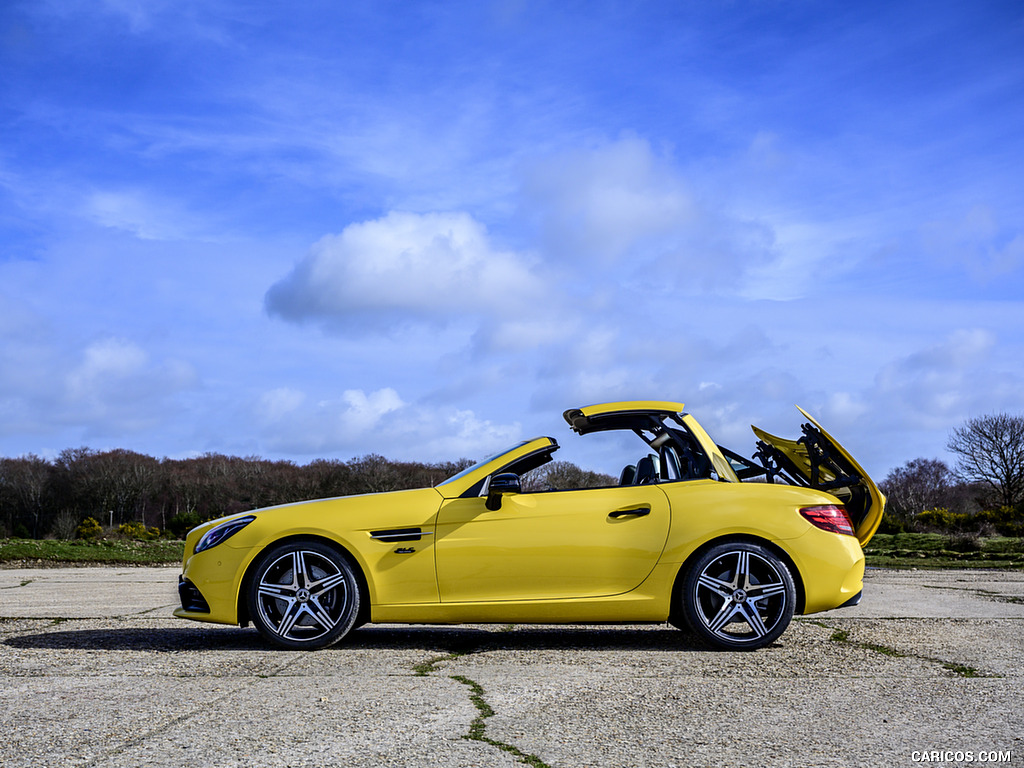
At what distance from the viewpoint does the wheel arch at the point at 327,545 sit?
607cm

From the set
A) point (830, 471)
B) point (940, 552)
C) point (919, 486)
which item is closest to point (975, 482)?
point (919, 486)

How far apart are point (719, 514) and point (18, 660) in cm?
457

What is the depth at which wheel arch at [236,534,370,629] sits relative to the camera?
607cm

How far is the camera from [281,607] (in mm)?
6020

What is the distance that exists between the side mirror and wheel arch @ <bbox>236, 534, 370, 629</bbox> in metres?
0.97

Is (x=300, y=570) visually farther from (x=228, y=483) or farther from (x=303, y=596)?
(x=228, y=483)

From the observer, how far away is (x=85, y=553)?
64.6 feet

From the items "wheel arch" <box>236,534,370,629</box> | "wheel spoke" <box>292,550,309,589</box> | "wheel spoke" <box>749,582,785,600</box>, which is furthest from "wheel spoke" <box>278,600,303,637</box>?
"wheel spoke" <box>749,582,785,600</box>

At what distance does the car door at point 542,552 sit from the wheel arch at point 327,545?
1.75ft

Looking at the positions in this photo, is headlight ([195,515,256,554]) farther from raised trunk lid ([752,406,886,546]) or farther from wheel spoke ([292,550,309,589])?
raised trunk lid ([752,406,886,546])

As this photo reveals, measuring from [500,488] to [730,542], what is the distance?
160 centimetres

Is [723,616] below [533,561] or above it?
below

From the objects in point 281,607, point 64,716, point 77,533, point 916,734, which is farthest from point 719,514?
point 77,533

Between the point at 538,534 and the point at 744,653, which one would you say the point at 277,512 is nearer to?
the point at 538,534
